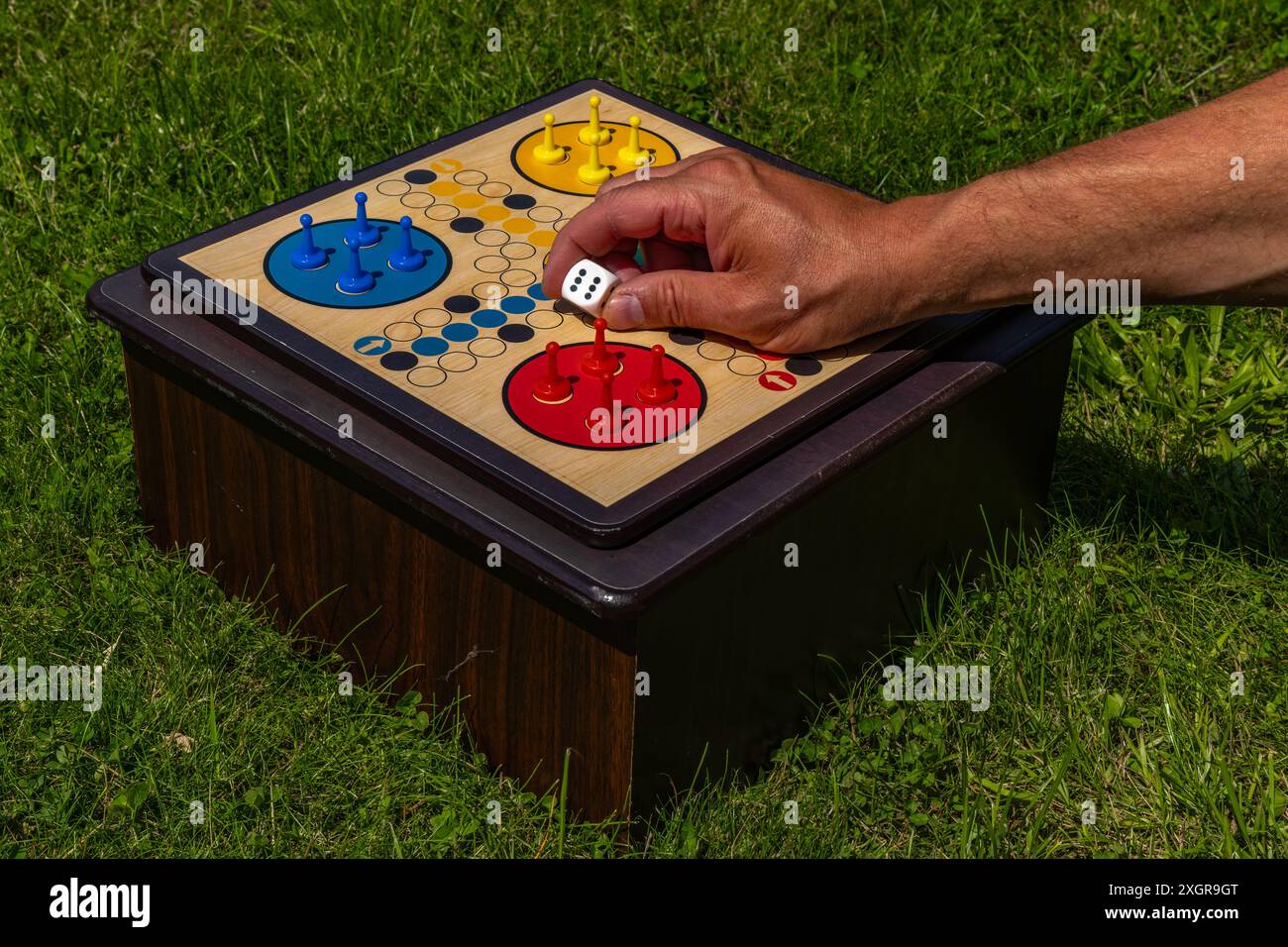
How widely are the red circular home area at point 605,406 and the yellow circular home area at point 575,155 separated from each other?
487 millimetres

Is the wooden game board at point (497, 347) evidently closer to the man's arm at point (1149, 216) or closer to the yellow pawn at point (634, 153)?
the yellow pawn at point (634, 153)

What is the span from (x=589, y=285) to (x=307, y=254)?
0.41 metres

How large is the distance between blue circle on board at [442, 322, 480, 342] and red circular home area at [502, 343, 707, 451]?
99mm

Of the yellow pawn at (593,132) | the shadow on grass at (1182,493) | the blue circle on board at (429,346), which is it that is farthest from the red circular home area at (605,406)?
the shadow on grass at (1182,493)

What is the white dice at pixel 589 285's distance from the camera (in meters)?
2.15

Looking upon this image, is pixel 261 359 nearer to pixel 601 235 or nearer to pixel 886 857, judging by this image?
pixel 601 235

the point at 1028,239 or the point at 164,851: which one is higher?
the point at 1028,239

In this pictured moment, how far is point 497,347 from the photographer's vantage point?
2148 mm

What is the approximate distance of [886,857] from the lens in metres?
2.16

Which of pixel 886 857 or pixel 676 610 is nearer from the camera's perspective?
pixel 676 610

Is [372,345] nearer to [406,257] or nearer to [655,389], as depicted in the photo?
[406,257]

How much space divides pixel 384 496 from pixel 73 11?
237cm

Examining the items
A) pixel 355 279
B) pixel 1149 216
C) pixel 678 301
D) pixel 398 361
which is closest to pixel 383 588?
pixel 398 361

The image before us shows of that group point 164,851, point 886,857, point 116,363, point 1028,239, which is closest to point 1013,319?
point 1028,239
